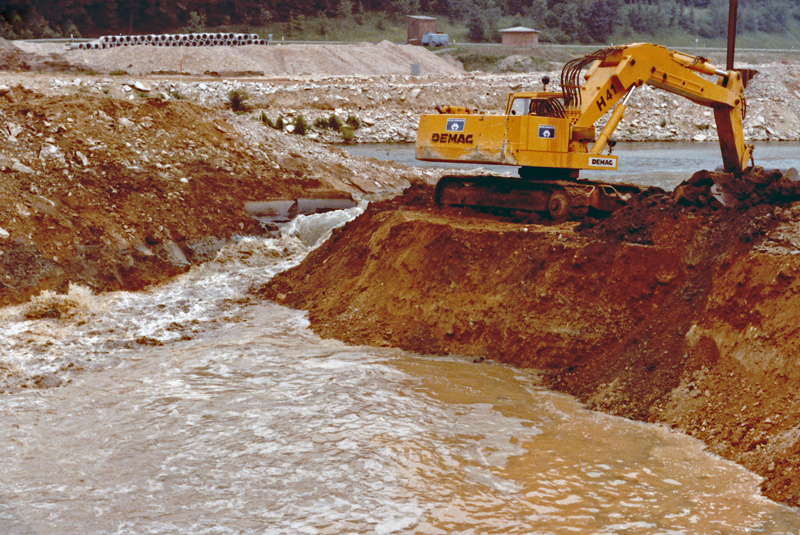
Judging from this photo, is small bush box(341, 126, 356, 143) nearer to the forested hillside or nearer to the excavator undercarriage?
the excavator undercarriage

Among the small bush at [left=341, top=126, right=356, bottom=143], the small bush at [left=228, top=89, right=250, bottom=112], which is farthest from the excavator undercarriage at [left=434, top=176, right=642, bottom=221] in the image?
the small bush at [left=228, top=89, right=250, bottom=112]

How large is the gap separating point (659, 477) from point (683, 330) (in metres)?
2.24

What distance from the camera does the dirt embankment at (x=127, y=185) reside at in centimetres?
1422

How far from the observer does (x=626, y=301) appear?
10.4m

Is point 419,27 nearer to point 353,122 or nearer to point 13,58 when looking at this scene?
point 353,122

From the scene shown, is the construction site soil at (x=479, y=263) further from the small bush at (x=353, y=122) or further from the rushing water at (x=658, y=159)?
the small bush at (x=353, y=122)

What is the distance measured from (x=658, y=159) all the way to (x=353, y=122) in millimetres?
13542

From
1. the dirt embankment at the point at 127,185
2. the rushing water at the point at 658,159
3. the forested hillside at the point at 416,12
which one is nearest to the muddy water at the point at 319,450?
the dirt embankment at the point at 127,185

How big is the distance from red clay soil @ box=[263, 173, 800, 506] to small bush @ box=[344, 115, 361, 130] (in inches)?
956

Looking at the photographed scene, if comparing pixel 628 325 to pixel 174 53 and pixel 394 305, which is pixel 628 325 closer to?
pixel 394 305

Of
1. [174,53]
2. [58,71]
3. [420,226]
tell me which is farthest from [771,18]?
[420,226]

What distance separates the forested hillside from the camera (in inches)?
2758

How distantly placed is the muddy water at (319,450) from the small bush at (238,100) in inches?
992

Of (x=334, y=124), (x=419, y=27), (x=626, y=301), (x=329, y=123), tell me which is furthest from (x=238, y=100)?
(x=419, y=27)
